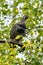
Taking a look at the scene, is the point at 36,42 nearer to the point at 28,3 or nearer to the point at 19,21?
the point at 19,21

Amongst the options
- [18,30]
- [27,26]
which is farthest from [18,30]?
[27,26]

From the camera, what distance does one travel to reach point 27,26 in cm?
512

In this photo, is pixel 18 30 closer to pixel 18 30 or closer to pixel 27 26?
pixel 18 30

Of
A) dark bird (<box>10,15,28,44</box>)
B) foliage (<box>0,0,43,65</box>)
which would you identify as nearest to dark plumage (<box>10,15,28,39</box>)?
dark bird (<box>10,15,28,44</box>)

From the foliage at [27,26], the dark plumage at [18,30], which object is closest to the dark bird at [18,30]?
the dark plumage at [18,30]

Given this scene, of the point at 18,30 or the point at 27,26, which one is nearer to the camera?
the point at 18,30

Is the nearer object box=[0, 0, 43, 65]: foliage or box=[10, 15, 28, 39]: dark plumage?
box=[0, 0, 43, 65]: foliage

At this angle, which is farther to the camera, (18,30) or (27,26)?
(27,26)

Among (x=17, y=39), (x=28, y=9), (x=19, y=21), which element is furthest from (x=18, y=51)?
(x=28, y=9)

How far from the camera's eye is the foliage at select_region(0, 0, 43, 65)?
4062 mm

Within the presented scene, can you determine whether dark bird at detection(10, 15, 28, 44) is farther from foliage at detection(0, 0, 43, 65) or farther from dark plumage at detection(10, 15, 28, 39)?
foliage at detection(0, 0, 43, 65)

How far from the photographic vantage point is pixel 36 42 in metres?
4.60

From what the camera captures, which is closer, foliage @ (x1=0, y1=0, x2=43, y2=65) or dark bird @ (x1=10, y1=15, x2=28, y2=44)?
foliage @ (x1=0, y1=0, x2=43, y2=65)

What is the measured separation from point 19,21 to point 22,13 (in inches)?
9.4
